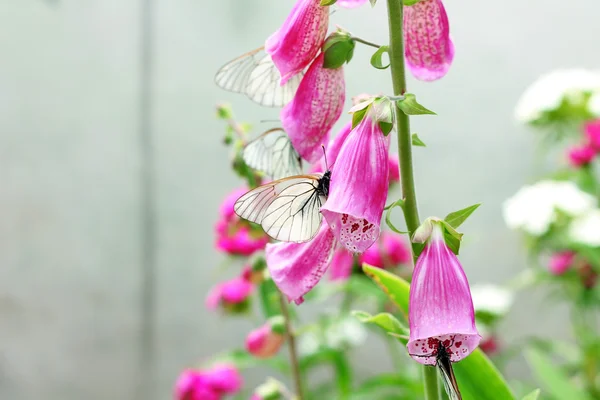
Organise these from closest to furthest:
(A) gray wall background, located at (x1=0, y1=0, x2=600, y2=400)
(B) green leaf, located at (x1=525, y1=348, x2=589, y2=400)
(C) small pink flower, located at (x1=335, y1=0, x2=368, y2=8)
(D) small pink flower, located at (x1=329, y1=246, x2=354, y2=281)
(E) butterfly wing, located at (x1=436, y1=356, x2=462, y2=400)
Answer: (E) butterfly wing, located at (x1=436, y1=356, x2=462, y2=400) → (C) small pink flower, located at (x1=335, y1=0, x2=368, y2=8) → (B) green leaf, located at (x1=525, y1=348, x2=589, y2=400) → (D) small pink flower, located at (x1=329, y1=246, x2=354, y2=281) → (A) gray wall background, located at (x1=0, y1=0, x2=600, y2=400)

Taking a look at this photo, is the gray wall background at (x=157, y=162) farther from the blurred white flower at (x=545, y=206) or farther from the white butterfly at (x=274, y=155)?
the white butterfly at (x=274, y=155)

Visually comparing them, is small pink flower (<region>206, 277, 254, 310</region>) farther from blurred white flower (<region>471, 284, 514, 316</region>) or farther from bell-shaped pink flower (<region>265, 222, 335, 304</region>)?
bell-shaped pink flower (<region>265, 222, 335, 304</region>)

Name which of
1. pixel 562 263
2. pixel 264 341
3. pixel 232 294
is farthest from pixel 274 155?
pixel 562 263

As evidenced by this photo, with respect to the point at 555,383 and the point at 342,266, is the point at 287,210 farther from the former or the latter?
the point at 342,266

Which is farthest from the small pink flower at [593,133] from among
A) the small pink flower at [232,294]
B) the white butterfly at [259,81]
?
the white butterfly at [259,81]

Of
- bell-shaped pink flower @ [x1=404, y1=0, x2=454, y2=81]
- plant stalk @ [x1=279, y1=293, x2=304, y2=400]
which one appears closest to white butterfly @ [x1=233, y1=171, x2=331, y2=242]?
bell-shaped pink flower @ [x1=404, y1=0, x2=454, y2=81]

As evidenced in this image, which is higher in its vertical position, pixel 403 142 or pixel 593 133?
pixel 593 133
